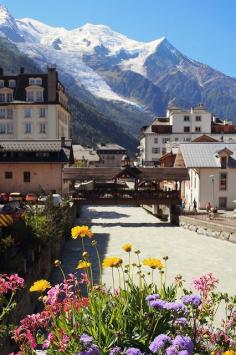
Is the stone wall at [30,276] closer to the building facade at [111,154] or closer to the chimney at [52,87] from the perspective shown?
the chimney at [52,87]

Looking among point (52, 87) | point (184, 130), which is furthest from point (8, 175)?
point (184, 130)

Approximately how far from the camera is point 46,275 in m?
22.8

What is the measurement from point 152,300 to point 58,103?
79.2 m

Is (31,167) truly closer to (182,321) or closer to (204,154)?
(204,154)

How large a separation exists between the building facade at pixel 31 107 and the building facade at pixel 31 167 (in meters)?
28.4

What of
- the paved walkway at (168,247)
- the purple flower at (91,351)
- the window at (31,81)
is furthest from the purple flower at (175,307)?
the window at (31,81)

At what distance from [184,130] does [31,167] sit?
240 ft

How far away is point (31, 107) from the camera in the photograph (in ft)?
275

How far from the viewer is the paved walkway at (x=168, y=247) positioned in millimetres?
27359

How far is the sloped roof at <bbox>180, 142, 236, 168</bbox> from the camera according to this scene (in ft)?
193

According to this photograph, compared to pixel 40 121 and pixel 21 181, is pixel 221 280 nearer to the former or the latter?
pixel 21 181

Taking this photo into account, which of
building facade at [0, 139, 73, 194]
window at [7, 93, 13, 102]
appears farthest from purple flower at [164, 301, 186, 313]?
window at [7, 93, 13, 102]

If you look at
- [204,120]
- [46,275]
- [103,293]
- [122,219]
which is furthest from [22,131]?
[103,293]

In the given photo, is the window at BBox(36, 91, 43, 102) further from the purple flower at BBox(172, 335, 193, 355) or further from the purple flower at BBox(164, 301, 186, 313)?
the purple flower at BBox(172, 335, 193, 355)
